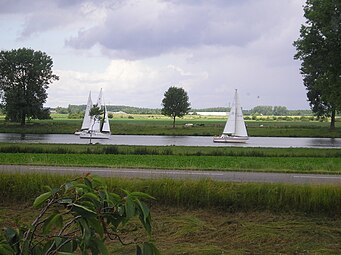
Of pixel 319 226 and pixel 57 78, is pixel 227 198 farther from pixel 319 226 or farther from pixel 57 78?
pixel 57 78

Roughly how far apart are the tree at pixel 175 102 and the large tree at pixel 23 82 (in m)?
21.6

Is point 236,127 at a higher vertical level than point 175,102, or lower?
lower

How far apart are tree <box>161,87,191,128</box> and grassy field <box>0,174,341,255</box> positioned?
72.5 m

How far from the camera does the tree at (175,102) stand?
85.3 m

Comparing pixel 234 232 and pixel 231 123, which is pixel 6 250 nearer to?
pixel 234 232

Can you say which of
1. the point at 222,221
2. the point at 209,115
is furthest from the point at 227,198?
the point at 209,115

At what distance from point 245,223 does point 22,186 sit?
6445 mm

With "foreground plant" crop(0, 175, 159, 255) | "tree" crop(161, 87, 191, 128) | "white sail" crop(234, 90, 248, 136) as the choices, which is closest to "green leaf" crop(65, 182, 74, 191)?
"foreground plant" crop(0, 175, 159, 255)

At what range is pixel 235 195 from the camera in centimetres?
1216

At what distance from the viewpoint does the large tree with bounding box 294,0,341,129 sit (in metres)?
33.1

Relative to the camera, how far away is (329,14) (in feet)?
110

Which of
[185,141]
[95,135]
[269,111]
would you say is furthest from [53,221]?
[269,111]

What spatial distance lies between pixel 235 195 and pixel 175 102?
2896 inches

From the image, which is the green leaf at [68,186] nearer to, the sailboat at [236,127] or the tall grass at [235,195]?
the tall grass at [235,195]
